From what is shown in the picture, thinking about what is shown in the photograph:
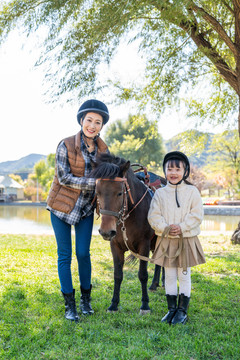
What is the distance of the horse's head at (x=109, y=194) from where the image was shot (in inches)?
111

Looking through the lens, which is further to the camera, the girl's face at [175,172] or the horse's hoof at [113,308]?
the horse's hoof at [113,308]

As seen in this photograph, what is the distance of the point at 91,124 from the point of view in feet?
10.9

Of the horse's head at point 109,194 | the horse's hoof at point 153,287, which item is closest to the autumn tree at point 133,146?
the horse's hoof at point 153,287

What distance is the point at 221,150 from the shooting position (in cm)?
3625

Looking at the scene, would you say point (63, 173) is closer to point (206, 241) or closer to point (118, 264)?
point (118, 264)

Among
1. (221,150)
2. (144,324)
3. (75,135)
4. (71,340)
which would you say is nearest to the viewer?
(71,340)

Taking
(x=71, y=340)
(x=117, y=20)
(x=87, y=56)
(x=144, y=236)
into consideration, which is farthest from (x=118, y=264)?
(x=87, y=56)

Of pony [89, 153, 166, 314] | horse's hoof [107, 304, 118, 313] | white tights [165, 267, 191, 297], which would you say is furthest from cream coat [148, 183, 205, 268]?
horse's hoof [107, 304, 118, 313]

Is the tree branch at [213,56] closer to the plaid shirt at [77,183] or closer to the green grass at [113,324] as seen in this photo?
the green grass at [113,324]

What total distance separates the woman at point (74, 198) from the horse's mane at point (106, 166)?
0.14 meters

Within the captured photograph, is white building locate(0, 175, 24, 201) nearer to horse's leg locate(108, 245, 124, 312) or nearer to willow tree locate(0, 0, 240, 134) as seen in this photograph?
willow tree locate(0, 0, 240, 134)

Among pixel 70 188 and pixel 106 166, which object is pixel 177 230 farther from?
pixel 70 188

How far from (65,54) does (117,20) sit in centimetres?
173

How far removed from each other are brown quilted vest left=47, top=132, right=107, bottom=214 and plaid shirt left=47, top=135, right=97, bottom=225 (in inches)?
1.6
